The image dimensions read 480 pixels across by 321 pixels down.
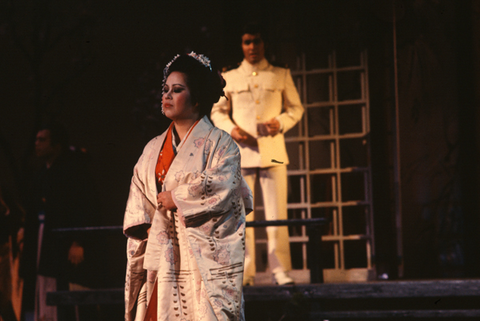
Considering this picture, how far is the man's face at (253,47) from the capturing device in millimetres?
4598

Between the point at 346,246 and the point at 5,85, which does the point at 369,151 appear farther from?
the point at 5,85

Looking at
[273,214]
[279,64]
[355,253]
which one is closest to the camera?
[273,214]

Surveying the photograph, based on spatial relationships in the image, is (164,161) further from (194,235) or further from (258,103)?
(258,103)

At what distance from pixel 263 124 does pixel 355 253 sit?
1.45 m

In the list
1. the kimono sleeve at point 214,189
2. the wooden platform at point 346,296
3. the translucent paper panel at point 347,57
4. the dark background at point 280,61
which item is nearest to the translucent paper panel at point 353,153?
the dark background at point 280,61

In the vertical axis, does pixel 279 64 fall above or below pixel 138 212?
above

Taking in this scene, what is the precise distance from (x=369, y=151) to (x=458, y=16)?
4.19ft

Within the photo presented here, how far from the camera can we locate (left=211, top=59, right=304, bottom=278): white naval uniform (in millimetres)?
4496

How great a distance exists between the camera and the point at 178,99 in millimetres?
2682

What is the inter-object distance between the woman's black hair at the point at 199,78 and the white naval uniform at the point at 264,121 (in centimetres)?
173

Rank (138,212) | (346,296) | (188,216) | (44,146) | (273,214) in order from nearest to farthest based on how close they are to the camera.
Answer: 1. (188,216)
2. (138,212)
3. (346,296)
4. (273,214)
5. (44,146)

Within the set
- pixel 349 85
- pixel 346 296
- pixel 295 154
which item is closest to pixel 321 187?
pixel 295 154

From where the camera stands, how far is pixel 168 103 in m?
2.70

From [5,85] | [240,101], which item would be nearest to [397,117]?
[240,101]
